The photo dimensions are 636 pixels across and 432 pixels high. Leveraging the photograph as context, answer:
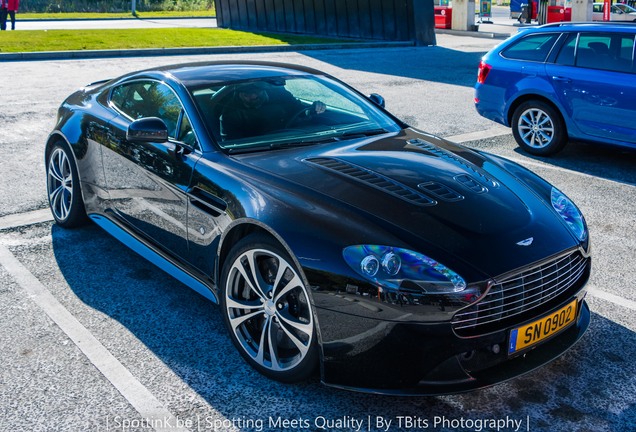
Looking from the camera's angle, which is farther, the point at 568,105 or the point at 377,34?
the point at 377,34

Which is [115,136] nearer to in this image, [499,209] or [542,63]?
[499,209]

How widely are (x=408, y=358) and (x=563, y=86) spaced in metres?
5.80

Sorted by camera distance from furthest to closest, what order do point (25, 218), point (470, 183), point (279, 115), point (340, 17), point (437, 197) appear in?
point (340, 17) < point (25, 218) < point (279, 115) < point (470, 183) < point (437, 197)

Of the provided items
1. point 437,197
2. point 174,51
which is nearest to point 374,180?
point 437,197

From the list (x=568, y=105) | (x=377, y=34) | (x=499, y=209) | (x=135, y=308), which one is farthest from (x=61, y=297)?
(x=377, y=34)

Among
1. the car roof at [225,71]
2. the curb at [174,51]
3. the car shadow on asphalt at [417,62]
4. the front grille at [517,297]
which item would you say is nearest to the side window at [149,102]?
the car roof at [225,71]

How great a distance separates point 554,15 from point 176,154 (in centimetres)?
2850

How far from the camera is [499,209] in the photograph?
378 centimetres

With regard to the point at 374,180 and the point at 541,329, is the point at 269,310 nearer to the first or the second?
the point at 374,180

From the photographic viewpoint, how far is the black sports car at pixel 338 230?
3225 millimetres

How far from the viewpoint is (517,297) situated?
11.0ft

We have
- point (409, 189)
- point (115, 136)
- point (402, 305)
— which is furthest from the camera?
point (115, 136)

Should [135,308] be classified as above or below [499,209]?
below

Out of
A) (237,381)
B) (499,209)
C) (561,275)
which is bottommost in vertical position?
(237,381)
